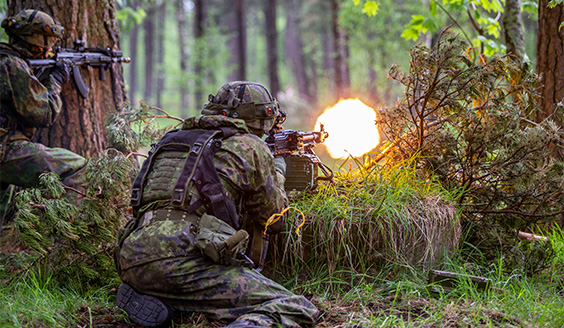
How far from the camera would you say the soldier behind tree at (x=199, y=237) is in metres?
3.06

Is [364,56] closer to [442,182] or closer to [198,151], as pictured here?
[442,182]

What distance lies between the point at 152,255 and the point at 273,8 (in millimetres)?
16711

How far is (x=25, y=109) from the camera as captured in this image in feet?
15.3

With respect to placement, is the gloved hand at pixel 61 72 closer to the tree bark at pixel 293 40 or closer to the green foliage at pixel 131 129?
the green foliage at pixel 131 129

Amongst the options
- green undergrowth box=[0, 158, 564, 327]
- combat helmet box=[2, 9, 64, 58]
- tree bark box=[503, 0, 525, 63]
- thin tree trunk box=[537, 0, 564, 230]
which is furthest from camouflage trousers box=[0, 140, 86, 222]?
tree bark box=[503, 0, 525, 63]

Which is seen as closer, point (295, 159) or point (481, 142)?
point (295, 159)

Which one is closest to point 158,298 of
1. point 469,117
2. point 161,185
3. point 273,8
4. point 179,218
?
point 179,218

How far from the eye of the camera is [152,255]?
10.1 feet

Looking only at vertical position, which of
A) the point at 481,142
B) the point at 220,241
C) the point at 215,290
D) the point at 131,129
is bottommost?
the point at 215,290

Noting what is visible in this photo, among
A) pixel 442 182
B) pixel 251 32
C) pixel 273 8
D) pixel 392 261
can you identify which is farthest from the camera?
pixel 251 32

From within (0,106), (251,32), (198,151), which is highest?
(251,32)

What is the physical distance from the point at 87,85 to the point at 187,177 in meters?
3.17

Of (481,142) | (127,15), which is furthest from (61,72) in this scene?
(127,15)

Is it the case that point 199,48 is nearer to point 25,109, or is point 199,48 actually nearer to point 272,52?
point 272,52
